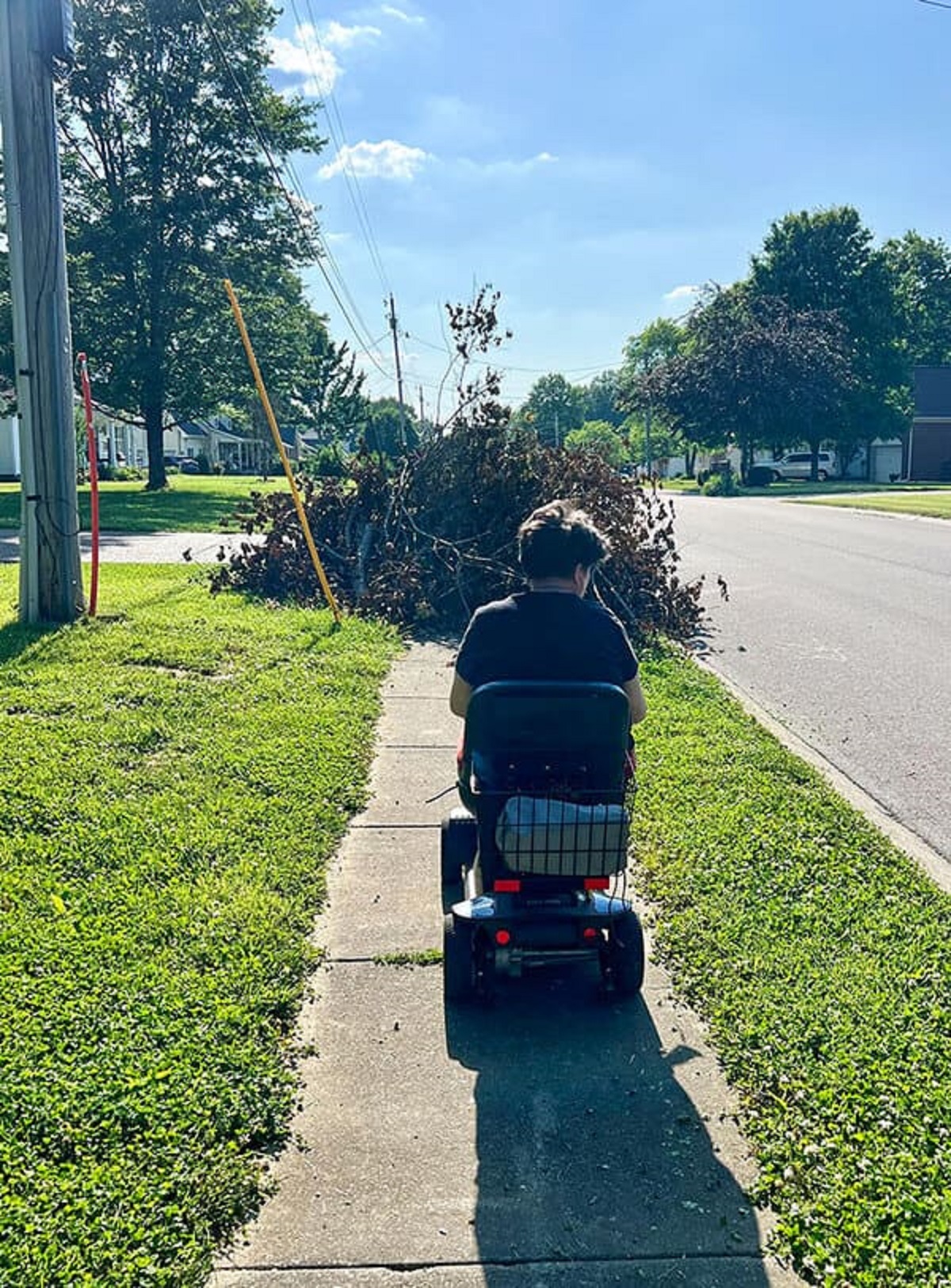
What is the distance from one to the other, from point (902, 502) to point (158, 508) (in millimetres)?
21329

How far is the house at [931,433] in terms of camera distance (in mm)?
57688

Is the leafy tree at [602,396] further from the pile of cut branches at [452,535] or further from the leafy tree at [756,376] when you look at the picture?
the pile of cut branches at [452,535]

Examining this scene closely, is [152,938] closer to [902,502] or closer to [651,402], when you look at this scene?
[902,502]

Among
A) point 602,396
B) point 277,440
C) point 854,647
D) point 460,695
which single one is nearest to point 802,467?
point 854,647

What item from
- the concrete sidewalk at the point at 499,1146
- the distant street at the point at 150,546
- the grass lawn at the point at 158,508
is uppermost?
the grass lawn at the point at 158,508

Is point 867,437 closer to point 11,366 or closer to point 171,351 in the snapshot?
point 171,351

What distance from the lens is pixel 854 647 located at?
33.8 feet

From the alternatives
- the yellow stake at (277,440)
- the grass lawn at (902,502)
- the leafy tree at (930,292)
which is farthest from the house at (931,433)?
the yellow stake at (277,440)

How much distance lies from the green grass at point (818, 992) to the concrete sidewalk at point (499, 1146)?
122 millimetres

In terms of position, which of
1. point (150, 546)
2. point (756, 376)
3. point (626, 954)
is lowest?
point (626, 954)

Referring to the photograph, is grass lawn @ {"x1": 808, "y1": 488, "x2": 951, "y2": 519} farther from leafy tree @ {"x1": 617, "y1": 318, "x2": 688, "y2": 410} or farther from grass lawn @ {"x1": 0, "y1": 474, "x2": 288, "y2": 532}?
leafy tree @ {"x1": 617, "y1": 318, "x2": 688, "y2": 410}

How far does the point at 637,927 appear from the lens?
3736mm

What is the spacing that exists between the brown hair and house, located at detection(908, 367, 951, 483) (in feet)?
193

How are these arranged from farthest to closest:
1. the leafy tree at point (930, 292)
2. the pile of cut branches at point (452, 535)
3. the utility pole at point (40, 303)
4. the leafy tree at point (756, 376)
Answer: the leafy tree at point (930, 292)
the leafy tree at point (756, 376)
the pile of cut branches at point (452, 535)
the utility pole at point (40, 303)
